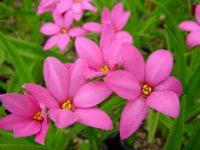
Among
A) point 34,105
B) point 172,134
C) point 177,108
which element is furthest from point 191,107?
point 34,105

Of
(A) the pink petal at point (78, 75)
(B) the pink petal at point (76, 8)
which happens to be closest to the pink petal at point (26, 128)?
(A) the pink petal at point (78, 75)

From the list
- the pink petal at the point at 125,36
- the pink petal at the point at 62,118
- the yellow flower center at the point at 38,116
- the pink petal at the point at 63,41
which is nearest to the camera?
the pink petal at the point at 62,118

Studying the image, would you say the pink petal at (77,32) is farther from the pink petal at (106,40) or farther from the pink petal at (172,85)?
the pink petal at (172,85)

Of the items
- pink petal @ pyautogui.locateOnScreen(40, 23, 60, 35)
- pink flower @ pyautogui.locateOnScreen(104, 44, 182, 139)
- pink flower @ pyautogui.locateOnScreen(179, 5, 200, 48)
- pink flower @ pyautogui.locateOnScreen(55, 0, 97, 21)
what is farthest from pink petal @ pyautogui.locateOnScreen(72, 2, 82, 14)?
pink flower @ pyautogui.locateOnScreen(104, 44, 182, 139)

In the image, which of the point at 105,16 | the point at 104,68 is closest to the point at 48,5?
the point at 105,16

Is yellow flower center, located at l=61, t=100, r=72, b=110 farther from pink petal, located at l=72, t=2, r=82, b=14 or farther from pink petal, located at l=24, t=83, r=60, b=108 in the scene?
pink petal, located at l=72, t=2, r=82, b=14

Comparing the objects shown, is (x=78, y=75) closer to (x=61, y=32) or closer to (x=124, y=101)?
(x=124, y=101)

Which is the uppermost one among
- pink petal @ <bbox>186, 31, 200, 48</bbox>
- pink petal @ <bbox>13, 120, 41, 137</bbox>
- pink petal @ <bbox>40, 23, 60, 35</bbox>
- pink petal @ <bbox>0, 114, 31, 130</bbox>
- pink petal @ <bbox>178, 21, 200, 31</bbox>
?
pink petal @ <bbox>178, 21, 200, 31</bbox>

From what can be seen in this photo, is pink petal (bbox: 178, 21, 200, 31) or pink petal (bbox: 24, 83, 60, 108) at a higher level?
pink petal (bbox: 178, 21, 200, 31)
